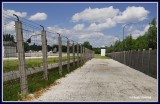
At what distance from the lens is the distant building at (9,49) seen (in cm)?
1118

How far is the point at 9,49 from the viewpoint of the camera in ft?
37.3

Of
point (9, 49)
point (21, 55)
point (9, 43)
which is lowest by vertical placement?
point (21, 55)

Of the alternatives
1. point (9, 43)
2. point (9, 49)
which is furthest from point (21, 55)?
point (9, 43)

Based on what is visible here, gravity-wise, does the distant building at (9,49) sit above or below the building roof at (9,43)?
below

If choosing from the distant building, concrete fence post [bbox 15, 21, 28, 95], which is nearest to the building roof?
the distant building

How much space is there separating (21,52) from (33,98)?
4.89ft

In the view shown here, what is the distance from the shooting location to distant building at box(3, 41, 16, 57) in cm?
1118

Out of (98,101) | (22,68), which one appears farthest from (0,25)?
(98,101)

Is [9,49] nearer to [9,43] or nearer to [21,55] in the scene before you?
[9,43]

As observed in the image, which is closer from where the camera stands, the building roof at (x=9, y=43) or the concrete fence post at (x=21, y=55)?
the concrete fence post at (x=21, y=55)

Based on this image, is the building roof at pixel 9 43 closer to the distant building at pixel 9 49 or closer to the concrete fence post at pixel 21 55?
the distant building at pixel 9 49

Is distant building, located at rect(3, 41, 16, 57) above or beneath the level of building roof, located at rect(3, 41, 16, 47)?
beneath

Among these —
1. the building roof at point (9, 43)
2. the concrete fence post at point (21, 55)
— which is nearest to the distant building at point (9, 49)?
the building roof at point (9, 43)

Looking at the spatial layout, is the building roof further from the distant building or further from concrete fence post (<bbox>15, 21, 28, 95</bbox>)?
concrete fence post (<bbox>15, 21, 28, 95</bbox>)
